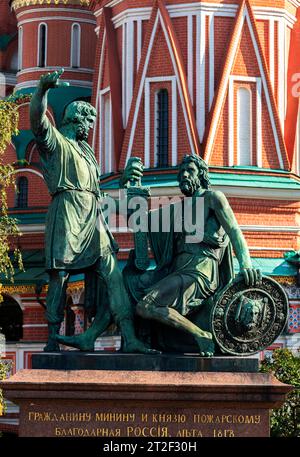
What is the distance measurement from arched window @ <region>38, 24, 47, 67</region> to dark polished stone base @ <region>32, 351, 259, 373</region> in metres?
31.2

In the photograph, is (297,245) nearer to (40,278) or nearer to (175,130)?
(175,130)

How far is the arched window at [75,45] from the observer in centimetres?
4475

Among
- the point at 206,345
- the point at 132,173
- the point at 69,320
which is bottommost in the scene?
the point at 206,345

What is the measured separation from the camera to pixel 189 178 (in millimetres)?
15578

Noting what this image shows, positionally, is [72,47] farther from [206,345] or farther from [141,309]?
[206,345]

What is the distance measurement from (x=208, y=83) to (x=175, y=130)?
4.99ft

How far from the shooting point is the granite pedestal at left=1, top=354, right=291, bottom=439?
14133 millimetres

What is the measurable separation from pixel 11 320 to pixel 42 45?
9162 millimetres

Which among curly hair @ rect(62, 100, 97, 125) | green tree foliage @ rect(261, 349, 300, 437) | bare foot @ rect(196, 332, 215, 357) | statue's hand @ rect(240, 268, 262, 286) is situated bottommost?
green tree foliage @ rect(261, 349, 300, 437)

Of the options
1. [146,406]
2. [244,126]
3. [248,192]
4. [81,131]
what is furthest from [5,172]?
[146,406]

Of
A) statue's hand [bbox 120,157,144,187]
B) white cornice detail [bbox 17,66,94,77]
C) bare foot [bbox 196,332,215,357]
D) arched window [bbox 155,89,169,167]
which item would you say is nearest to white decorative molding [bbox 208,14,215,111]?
arched window [bbox 155,89,169,167]

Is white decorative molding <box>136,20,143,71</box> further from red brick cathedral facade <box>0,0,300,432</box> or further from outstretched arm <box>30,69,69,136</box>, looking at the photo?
outstretched arm <box>30,69,69,136</box>

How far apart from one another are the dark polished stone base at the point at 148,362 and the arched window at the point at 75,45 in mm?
30734

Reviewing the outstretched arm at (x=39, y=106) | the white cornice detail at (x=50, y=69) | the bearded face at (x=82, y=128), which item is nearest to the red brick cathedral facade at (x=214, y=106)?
the white cornice detail at (x=50, y=69)
